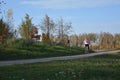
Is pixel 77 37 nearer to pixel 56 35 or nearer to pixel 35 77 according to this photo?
pixel 56 35

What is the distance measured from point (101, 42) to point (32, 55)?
70.2 m

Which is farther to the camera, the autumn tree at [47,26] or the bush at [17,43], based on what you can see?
the autumn tree at [47,26]

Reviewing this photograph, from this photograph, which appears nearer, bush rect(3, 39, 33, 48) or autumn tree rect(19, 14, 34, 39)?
bush rect(3, 39, 33, 48)

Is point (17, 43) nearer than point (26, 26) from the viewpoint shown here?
Yes

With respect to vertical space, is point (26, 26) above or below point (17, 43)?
above

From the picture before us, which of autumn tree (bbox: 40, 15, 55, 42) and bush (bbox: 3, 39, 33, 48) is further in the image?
autumn tree (bbox: 40, 15, 55, 42)

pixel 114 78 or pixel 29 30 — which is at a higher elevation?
pixel 29 30

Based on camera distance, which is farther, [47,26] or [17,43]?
[47,26]

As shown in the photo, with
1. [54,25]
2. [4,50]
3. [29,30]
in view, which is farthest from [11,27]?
[4,50]

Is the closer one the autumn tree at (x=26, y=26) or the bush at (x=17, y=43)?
the bush at (x=17, y=43)

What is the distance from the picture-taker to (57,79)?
39.9 feet

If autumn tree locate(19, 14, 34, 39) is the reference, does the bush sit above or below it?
below

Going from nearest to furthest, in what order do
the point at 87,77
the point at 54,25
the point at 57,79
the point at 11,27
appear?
the point at 57,79 < the point at 87,77 < the point at 11,27 < the point at 54,25

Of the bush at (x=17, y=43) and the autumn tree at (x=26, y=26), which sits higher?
the autumn tree at (x=26, y=26)
